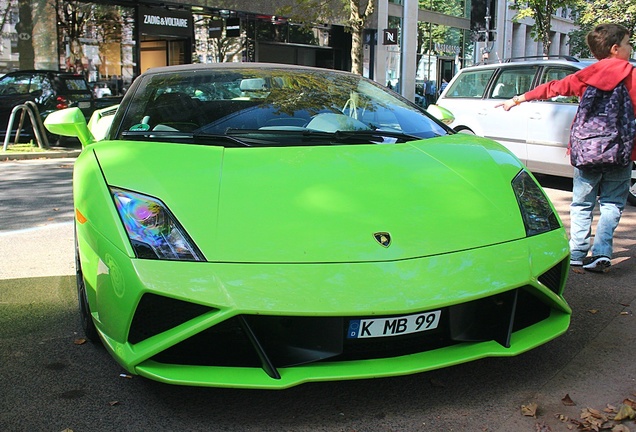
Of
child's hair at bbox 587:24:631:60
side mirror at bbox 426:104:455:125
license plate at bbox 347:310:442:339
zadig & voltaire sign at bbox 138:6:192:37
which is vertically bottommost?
license plate at bbox 347:310:442:339

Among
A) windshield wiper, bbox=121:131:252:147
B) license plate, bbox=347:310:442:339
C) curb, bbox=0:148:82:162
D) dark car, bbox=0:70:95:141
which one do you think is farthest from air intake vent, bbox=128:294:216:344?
dark car, bbox=0:70:95:141

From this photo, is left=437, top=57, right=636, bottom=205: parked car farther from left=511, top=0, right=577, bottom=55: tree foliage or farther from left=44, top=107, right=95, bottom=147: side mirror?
left=511, top=0, right=577, bottom=55: tree foliage

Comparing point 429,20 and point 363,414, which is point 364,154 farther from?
point 429,20

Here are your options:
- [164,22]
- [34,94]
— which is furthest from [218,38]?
[34,94]

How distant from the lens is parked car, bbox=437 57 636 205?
7656 mm

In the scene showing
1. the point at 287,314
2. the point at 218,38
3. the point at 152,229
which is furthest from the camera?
the point at 218,38

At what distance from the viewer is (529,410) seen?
261cm

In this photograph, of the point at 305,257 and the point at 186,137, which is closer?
the point at 305,257

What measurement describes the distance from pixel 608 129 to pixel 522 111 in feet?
12.7

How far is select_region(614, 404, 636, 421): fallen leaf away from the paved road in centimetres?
7

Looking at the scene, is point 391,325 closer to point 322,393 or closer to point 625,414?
point 322,393

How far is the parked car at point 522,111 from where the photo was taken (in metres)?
7.66

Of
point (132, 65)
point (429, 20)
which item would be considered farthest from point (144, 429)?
point (429, 20)

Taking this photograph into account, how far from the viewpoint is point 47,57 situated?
16984 millimetres
